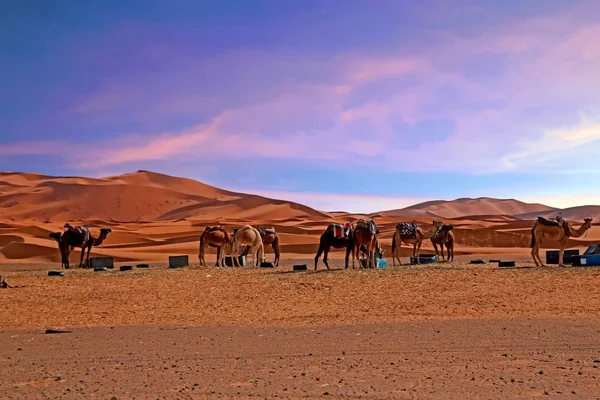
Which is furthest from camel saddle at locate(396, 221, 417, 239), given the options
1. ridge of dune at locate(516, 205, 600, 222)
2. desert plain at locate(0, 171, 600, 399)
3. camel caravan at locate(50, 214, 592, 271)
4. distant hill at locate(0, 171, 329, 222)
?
ridge of dune at locate(516, 205, 600, 222)

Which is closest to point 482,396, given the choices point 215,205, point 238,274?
point 238,274

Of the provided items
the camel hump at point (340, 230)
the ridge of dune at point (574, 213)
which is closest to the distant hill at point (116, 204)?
the camel hump at point (340, 230)

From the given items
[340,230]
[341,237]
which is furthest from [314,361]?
[341,237]

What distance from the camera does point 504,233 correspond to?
5459 centimetres

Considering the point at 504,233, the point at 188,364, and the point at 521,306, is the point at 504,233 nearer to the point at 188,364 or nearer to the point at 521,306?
the point at 521,306

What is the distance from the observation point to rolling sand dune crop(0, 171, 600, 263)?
44625mm

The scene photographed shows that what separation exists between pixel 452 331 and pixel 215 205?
10697 centimetres

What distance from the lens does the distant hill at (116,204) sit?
106m

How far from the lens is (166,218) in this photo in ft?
358

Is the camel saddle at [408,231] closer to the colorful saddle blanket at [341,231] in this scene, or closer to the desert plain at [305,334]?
the colorful saddle blanket at [341,231]

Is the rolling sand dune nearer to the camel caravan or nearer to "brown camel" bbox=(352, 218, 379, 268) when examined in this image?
the camel caravan

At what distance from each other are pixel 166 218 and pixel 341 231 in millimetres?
87920

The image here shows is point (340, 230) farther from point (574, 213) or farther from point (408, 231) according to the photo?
point (574, 213)

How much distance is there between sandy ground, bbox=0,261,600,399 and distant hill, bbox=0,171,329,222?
81.1m
